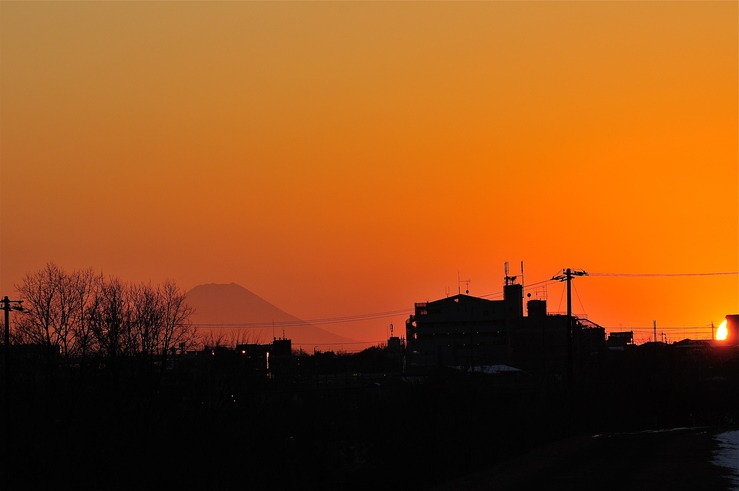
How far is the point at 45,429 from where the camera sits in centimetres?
5741

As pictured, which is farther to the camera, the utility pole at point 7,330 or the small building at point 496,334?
the small building at point 496,334

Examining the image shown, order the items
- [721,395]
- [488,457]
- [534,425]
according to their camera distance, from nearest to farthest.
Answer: [488,457]
[534,425]
[721,395]

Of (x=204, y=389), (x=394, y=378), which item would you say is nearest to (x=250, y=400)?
(x=204, y=389)

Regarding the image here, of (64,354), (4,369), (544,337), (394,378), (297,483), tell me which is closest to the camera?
(297,483)

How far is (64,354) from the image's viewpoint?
68.2 m

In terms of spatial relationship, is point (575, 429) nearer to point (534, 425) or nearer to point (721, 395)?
point (534, 425)

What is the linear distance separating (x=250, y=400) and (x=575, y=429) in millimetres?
19024

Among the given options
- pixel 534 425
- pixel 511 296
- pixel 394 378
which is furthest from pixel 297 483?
pixel 511 296

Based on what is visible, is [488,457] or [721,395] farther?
[721,395]

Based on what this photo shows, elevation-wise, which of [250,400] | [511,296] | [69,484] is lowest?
[69,484]

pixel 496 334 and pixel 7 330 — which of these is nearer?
pixel 7 330

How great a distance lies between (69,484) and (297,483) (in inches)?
476

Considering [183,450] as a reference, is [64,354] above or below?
above

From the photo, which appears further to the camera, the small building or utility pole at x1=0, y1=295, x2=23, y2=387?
the small building
